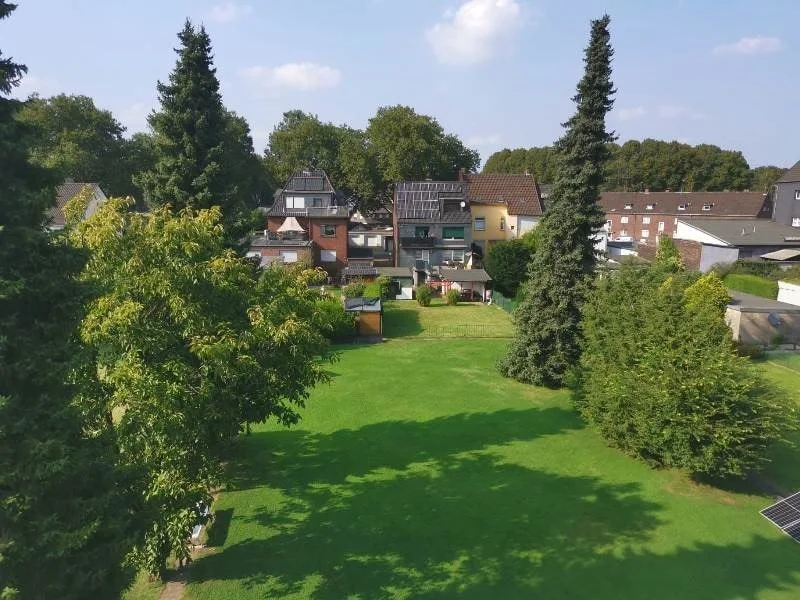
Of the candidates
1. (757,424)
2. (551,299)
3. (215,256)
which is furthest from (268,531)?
(551,299)

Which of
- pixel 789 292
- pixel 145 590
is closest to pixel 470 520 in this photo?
pixel 145 590

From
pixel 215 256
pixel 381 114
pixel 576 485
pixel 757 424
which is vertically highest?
pixel 381 114

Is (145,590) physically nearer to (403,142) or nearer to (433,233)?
(433,233)

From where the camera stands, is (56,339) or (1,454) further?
(56,339)

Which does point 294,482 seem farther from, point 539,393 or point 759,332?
point 759,332

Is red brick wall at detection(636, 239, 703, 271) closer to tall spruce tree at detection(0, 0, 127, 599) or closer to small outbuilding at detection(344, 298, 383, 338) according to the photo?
small outbuilding at detection(344, 298, 383, 338)

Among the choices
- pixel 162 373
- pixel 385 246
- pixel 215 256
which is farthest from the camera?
pixel 385 246

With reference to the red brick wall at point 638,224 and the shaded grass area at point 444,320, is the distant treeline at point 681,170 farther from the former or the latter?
the shaded grass area at point 444,320

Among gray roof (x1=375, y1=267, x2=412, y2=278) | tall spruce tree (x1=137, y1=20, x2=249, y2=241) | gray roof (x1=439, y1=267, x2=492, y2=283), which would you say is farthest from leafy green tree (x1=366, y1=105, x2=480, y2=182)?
tall spruce tree (x1=137, y1=20, x2=249, y2=241)
